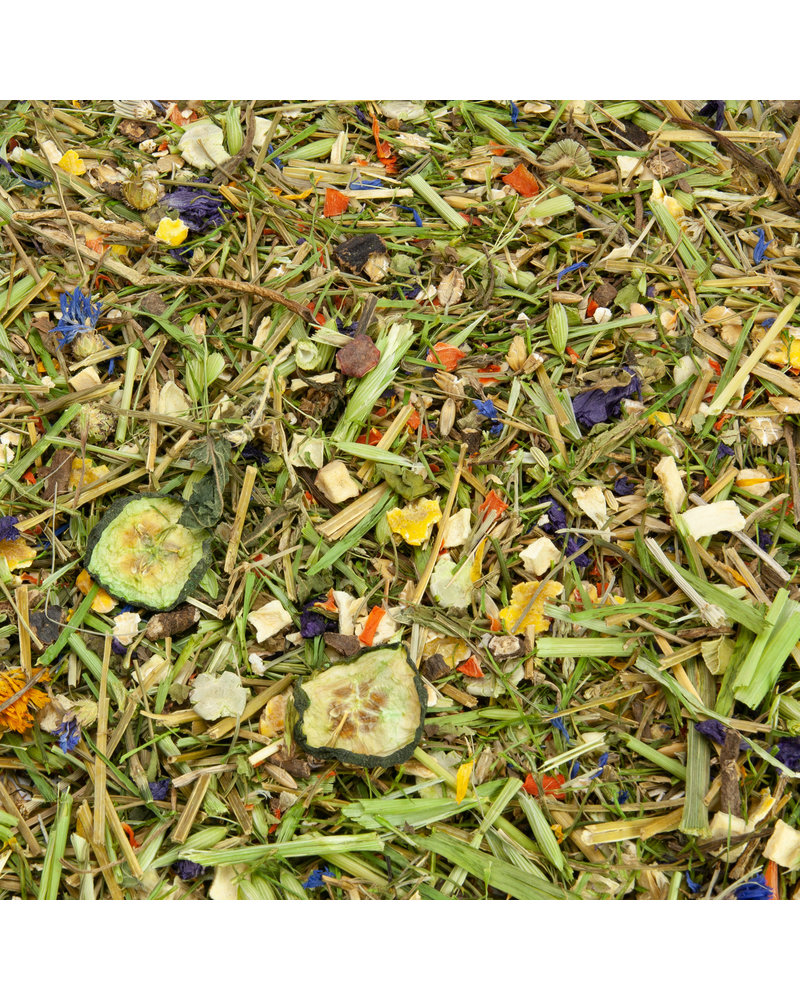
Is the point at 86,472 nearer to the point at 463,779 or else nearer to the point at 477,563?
the point at 477,563

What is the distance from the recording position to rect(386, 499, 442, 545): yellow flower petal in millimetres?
1611

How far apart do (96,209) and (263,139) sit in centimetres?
45

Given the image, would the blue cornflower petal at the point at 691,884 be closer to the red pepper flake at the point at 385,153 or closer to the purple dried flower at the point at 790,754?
the purple dried flower at the point at 790,754

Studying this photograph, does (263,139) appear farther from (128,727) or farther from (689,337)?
(128,727)

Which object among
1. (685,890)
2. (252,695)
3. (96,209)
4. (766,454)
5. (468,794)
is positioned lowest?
(685,890)

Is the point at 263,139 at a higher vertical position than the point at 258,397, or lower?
higher

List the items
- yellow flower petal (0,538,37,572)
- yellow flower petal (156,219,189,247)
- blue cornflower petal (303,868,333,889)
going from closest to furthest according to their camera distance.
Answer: blue cornflower petal (303,868,333,889) < yellow flower petal (0,538,37,572) < yellow flower petal (156,219,189,247)

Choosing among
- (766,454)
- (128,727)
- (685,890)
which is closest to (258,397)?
(128,727)

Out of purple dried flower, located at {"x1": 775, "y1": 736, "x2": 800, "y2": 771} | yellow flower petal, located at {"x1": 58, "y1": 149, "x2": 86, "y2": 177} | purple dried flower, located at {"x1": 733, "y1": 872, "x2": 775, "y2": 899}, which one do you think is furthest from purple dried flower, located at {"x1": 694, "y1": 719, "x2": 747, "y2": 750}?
yellow flower petal, located at {"x1": 58, "y1": 149, "x2": 86, "y2": 177}

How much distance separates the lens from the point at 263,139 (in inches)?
70.8

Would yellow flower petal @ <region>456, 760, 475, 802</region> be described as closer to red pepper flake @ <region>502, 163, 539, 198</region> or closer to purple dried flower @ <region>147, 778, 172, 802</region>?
Answer: purple dried flower @ <region>147, 778, 172, 802</region>

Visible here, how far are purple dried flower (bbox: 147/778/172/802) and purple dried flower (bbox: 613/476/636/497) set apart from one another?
120 centimetres

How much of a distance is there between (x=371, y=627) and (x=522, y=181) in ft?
3.80

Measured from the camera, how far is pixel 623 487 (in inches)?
65.5
